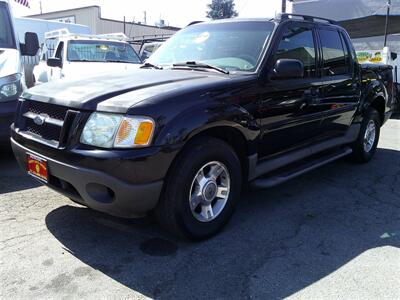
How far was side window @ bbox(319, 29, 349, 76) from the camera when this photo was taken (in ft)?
15.7

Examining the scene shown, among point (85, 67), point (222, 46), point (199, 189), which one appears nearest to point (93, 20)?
point (85, 67)

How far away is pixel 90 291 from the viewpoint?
2.75 meters

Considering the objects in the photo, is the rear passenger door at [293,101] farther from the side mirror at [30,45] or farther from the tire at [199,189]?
the side mirror at [30,45]

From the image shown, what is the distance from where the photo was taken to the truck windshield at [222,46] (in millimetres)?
3994

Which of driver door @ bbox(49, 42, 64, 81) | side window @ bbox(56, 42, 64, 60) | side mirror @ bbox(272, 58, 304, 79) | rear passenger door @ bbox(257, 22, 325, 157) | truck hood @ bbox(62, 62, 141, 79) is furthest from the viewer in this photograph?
side window @ bbox(56, 42, 64, 60)

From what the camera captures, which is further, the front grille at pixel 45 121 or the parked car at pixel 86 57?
the parked car at pixel 86 57

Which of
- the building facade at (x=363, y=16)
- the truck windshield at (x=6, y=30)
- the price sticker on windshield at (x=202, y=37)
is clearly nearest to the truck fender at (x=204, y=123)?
the price sticker on windshield at (x=202, y=37)

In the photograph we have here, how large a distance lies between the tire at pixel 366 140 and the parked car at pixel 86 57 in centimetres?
470

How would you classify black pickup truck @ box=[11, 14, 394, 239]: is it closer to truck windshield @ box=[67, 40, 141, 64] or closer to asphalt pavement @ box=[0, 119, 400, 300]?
asphalt pavement @ box=[0, 119, 400, 300]

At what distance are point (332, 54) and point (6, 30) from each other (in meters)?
4.74

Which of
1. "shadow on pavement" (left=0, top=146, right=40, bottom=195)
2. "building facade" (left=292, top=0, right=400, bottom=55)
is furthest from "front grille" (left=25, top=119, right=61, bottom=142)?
"building facade" (left=292, top=0, right=400, bottom=55)

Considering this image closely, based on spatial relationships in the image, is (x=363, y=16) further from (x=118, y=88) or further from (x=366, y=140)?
(x=118, y=88)

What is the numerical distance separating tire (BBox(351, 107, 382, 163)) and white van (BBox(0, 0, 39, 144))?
4559 mm

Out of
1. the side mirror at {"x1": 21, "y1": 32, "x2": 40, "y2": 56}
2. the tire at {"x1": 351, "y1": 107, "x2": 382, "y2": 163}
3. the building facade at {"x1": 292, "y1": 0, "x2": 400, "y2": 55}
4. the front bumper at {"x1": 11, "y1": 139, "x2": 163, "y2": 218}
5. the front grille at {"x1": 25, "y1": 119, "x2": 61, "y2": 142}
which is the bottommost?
the tire at {"x1": 351, "y1": 107, "x2": 382, "y2": 163}
